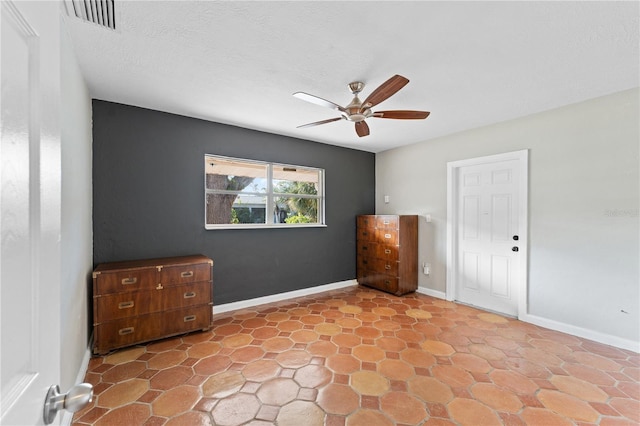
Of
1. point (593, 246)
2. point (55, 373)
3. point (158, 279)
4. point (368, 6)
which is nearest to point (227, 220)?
point (158, 279)

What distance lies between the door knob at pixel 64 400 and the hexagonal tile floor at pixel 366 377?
1.48 meters

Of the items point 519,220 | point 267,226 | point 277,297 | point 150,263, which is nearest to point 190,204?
point 150,263

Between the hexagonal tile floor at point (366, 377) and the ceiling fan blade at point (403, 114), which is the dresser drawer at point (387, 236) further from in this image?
the ceiling fan blade at point (403, 114)

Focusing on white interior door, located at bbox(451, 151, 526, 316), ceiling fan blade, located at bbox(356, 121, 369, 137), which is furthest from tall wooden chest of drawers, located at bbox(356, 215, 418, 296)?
ceiling fan blade, located at bbox(356, 121, 369, 137)

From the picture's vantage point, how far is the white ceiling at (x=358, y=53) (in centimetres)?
170

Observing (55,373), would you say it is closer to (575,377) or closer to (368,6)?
(368,6)

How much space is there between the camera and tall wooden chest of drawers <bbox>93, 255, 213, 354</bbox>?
2.54 meters

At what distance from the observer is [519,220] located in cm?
345

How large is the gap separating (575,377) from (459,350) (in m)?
0.85

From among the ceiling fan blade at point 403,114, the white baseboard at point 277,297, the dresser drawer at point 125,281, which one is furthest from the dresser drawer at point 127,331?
the ceiling fan blade at point 403,114

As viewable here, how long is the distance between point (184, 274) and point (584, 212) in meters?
4.36

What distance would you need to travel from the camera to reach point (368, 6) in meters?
1.64

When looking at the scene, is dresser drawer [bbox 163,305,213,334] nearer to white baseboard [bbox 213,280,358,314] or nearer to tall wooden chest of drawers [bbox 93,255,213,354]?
tall wooden chest of drawers [bbox 93,255,213,354]

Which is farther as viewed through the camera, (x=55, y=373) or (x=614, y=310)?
(x=614, y=310)
